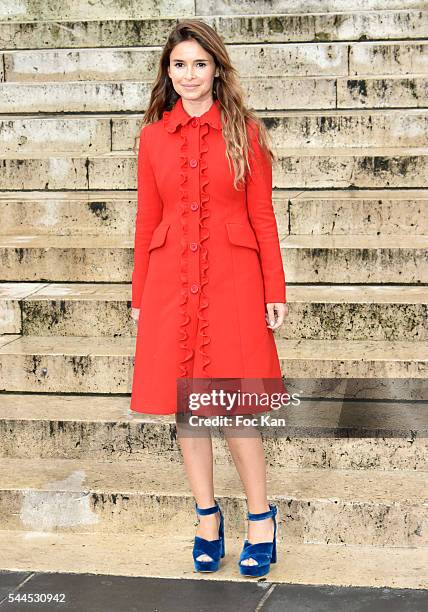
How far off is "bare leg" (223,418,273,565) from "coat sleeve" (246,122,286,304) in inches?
19.6

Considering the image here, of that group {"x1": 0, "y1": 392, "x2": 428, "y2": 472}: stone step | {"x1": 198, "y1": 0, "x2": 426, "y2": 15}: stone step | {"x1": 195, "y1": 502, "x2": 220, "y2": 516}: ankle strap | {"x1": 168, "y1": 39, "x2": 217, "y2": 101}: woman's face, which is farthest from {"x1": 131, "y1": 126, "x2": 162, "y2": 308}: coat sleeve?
{"x1": 198, "y1": 0, "x2": 426, "y2": 15}: stone step

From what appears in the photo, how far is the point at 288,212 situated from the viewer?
6.91 metres

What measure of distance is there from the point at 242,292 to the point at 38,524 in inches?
60.2

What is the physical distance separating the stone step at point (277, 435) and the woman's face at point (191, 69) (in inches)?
68.7

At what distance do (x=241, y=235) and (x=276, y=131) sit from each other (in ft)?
11.9

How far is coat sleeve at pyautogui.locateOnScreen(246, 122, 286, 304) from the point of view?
13.8ft

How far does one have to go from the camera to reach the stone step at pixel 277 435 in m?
5.23

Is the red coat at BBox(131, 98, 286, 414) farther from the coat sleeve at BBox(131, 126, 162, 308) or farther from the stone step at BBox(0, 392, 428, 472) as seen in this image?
the stone step at BBox(0, 392, 428, 472)

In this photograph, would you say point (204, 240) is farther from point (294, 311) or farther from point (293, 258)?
point (293, 258)

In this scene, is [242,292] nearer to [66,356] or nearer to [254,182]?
[254,182]

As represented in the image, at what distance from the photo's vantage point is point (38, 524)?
5.05 meters

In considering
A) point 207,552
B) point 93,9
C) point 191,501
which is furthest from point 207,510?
point 93,9

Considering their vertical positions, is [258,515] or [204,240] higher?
[204,240]

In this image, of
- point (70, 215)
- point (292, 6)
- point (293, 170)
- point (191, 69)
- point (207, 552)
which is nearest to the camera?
point (191, 69)
